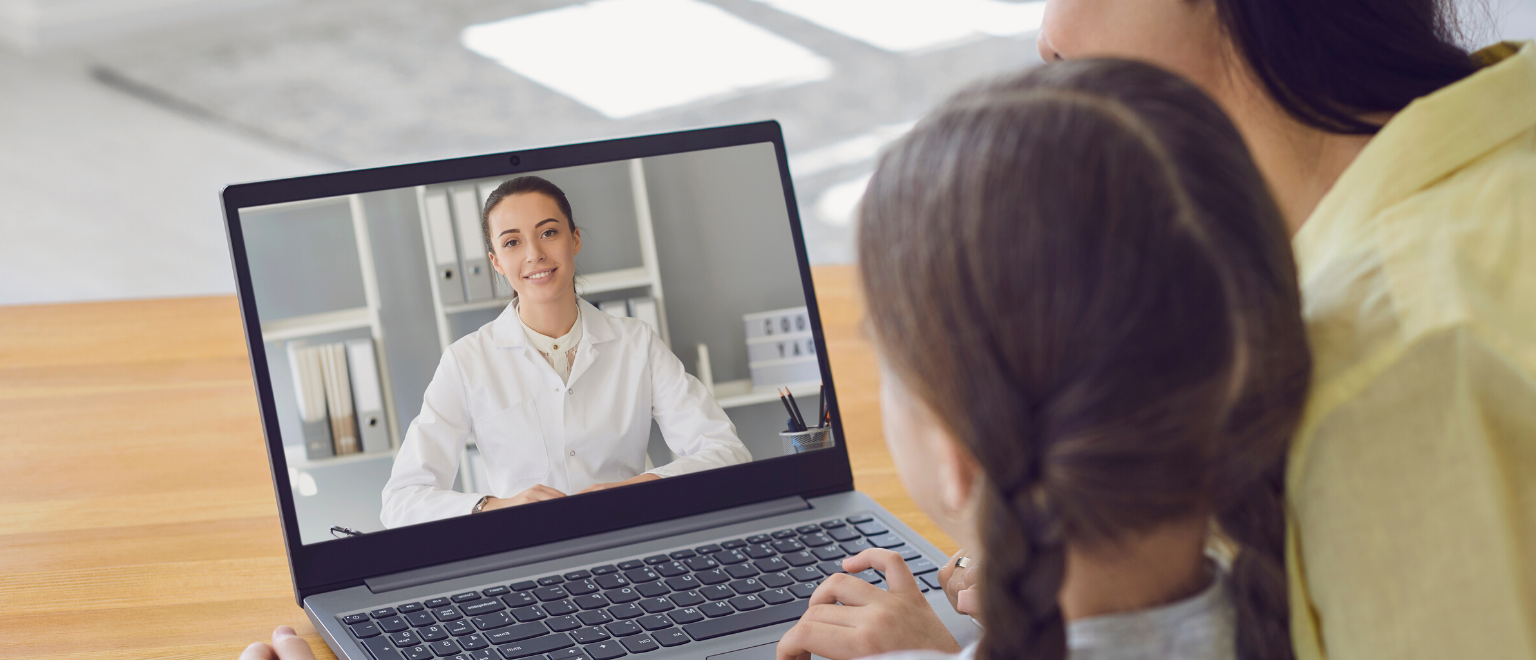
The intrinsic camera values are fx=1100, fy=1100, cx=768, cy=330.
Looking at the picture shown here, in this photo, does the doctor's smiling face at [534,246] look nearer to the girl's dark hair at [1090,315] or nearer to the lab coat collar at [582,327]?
the lab coat collar at [582,327]

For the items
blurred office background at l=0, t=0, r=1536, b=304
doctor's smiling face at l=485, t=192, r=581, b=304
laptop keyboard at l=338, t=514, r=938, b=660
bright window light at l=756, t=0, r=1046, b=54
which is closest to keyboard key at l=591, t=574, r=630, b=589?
laptop keyboard at l=338, t=514, r=938, b=660

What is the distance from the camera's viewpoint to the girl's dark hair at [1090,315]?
403mm

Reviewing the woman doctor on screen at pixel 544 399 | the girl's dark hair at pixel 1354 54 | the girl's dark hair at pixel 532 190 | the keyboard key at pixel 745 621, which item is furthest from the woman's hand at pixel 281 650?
the girl's dark hair at pixel 1354 54

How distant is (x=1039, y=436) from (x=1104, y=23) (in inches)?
15.0

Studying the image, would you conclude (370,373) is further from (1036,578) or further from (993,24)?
(993,24)

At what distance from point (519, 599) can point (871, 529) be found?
0.28 m

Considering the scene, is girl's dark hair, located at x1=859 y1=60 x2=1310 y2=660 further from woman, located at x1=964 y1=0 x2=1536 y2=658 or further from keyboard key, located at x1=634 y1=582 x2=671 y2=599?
keyboard key, located at x1=634 y1=582 x2=671 y2=599

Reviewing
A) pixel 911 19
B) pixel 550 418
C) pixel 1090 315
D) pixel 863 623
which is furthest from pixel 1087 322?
pixel 911 19

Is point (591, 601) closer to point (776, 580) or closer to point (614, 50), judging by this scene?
point (776, 580)

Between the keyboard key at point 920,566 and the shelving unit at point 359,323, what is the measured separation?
1.29 feet

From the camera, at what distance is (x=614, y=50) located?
13.1 feet

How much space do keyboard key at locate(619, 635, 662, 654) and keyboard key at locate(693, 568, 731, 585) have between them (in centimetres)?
8

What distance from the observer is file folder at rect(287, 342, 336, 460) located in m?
0.81

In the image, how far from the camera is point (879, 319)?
47cm
